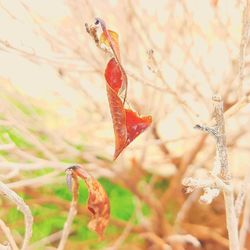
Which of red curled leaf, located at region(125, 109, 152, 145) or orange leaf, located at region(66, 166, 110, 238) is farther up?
red curled leaf, located at region(125, 109, 152, 145)

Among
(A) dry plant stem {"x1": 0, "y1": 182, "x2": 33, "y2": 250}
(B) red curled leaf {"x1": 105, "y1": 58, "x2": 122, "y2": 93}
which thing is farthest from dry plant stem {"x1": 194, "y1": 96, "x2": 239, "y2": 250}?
(A) dry plant stem {"x1": 0, "y1": 182, "x2": 33, "y2": 250}

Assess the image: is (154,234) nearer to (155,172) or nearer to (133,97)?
(133,97)

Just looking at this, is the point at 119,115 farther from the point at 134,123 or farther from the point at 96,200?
the point at 96,200

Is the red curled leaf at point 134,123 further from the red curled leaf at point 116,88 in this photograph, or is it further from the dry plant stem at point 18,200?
the dry plant stem at point 18,200

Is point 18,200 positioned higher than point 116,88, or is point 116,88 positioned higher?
point 116,88

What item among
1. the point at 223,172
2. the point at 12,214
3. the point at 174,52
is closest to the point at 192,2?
the point at 174,52

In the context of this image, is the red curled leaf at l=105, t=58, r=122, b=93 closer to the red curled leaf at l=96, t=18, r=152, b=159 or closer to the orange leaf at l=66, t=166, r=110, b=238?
the red curled leaf at l=96, t=18, r=152, b=159

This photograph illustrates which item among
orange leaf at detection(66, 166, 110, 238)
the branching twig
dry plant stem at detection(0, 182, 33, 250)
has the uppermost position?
the branching twig

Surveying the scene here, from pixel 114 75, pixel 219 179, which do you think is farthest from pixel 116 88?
pixel 219 179

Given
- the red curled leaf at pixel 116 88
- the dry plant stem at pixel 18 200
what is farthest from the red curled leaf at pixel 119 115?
the dry plant stem at pixel 18 200

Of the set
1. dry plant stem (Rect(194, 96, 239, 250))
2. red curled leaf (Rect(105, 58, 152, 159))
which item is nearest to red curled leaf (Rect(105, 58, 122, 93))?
red curled leaf (Rect(105, 58, 152, 159))
